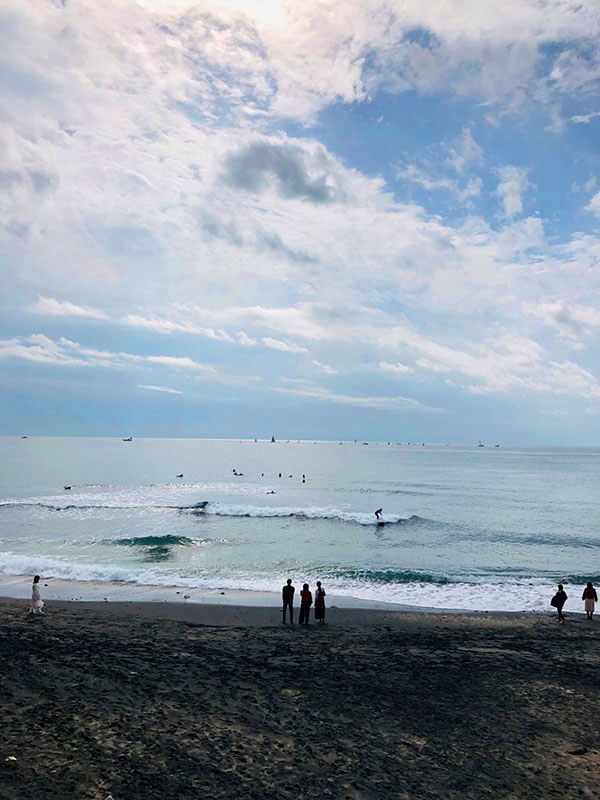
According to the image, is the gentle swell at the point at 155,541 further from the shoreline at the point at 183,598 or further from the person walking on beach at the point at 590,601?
the person walking on beach at the point at 590,601

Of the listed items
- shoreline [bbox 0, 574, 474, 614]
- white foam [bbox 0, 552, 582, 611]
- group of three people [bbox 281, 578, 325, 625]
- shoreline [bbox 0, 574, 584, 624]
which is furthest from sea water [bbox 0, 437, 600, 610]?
group of three people [bbox 281, 578, 325, 625]

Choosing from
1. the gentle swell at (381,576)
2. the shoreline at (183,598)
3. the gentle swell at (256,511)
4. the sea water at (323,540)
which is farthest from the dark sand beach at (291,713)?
the gentle swell at (256,511)

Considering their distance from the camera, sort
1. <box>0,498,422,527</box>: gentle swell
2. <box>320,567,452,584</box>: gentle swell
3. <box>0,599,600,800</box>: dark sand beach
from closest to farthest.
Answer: <box>0,599,600,800</box>: dark sand beach < <box>320,567,452,584</box>: gentle swell < <box>0,498,422,527</box>: gentle swell

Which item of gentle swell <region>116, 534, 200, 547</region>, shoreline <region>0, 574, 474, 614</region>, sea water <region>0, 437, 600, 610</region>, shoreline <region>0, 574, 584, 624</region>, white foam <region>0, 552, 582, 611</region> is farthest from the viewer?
gentle swell <region>116, 534, 200, 547</region>

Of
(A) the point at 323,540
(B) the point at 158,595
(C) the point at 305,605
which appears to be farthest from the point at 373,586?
(A) the point at 323,540

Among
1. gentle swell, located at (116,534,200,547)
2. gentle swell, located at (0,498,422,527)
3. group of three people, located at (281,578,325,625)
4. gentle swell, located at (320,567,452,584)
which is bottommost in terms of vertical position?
gentle swell, located at (320,567,452,584)

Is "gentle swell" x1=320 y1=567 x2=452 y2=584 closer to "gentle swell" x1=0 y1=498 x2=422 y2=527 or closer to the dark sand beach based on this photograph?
the dark sand beach

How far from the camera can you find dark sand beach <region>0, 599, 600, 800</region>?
8977 millimetres

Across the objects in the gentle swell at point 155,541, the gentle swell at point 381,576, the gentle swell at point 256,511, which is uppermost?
the gentle swell at point 256,511

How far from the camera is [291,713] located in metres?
11.6

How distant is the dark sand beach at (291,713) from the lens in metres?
8.98

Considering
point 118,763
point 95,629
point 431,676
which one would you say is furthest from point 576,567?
point 118,763

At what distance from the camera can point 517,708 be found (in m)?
12.3

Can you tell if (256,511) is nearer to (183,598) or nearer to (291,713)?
(183,598)
